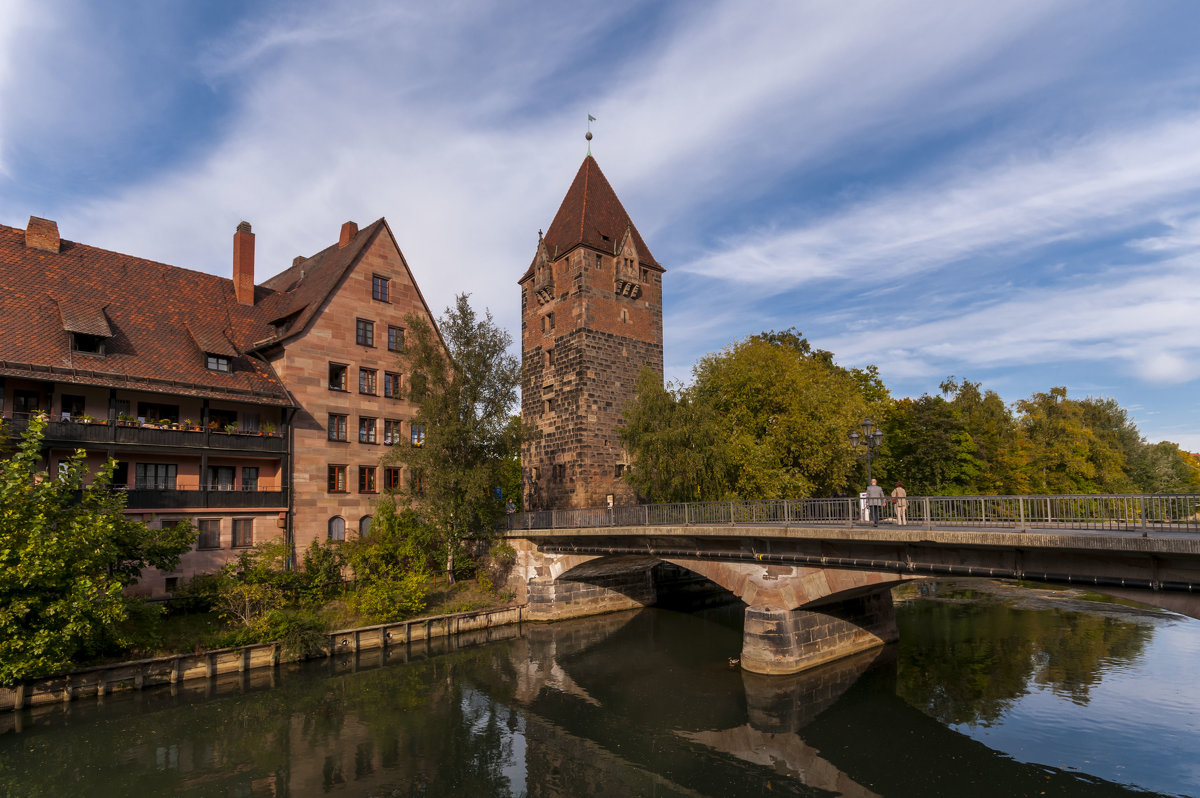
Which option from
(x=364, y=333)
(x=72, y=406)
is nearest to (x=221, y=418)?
(x=72, y=406)

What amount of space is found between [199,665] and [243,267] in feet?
77.7

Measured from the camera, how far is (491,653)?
28.9 meters

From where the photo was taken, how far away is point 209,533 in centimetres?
3039

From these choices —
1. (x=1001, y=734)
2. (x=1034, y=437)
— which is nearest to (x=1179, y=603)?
(x=1001, y=734)

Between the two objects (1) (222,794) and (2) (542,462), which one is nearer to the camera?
(1) (222,794)

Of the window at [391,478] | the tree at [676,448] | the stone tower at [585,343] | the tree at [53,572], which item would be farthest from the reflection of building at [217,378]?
the tree at [676,448]

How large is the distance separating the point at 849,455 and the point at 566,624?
59.2ft

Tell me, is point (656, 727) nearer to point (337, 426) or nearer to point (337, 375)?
point (337, 426)

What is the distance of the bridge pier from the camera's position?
2350 cm

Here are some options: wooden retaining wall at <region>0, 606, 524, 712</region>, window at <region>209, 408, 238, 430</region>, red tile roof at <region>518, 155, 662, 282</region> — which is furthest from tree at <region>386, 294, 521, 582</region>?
red tile roof at <region>518, 155, 662, 282</region>

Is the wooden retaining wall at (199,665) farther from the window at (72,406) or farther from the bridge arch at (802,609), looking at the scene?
the window at (72,406)

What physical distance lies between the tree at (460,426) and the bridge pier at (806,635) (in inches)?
615

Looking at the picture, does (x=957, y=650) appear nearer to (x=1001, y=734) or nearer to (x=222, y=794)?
(x=1001, y=734)

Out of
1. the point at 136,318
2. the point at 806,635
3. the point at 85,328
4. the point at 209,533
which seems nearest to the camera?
the point at 806,635
